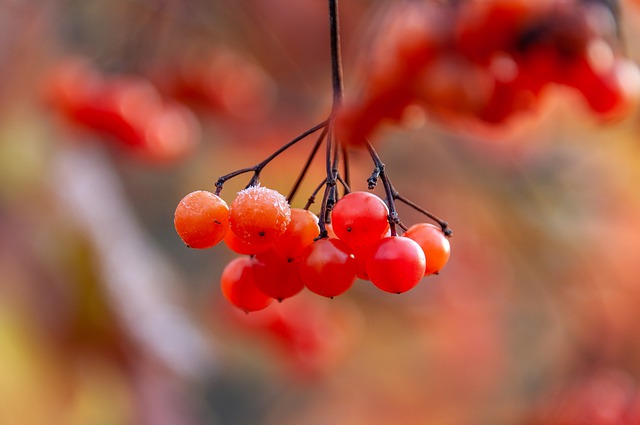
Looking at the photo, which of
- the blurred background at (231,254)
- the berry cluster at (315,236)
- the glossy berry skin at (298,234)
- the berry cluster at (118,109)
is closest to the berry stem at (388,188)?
the berry cluster at (315,236)

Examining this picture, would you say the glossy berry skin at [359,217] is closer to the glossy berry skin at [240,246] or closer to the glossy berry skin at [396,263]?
the glossy berry skin at [396,263]

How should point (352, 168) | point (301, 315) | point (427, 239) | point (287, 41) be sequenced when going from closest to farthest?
point (427, 239) < point (301, 315) < point (287, 41) < point (352, 168)

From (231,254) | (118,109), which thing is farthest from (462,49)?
(231,254)

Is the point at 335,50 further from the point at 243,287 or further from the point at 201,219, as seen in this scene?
the point at 243,287

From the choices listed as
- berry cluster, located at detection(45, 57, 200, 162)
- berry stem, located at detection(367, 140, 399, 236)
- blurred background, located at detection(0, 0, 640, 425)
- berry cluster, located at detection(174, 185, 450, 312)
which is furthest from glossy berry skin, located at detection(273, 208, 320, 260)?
berry cluster, located at detection(45, 57, 200, 162)

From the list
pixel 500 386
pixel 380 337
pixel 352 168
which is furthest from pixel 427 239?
pixel 500 386

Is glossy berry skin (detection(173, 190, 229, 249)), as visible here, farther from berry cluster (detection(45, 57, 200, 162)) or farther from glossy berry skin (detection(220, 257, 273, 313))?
berry cluster (detection(45, 57, 200, 162))

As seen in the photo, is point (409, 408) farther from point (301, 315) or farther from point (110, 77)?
point (110, 77)
